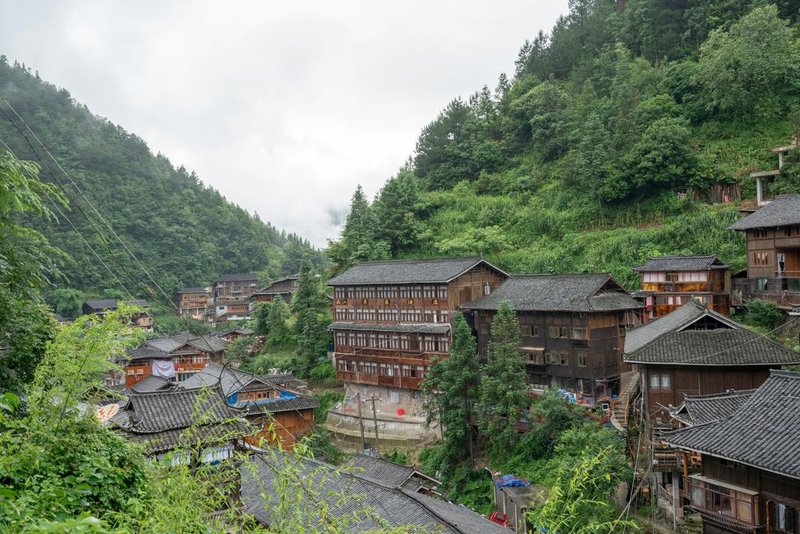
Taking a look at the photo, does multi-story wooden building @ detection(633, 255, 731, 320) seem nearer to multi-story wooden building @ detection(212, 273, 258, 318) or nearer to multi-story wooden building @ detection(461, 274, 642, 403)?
multi-story wooden building @ detection(461, 274, 642, 403)

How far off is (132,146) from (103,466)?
10271 cm

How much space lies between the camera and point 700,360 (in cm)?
1870

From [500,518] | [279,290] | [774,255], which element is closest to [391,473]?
[500,518]

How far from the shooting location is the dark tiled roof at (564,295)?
27609mm

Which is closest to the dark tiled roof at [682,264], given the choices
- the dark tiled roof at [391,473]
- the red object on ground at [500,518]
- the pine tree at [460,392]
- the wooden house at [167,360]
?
the pine tree at [460,392]

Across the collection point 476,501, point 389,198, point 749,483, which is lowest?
point 476,501

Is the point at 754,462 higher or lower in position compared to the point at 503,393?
higher

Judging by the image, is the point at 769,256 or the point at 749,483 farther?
the point at 769,256

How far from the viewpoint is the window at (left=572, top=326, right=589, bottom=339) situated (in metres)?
27.4

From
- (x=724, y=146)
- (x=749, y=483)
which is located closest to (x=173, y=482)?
(x=749, y=483)

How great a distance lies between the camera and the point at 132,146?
98.2m

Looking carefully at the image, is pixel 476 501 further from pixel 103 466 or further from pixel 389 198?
pixel 389 198

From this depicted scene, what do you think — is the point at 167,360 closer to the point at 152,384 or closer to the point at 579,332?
the point at 152,384

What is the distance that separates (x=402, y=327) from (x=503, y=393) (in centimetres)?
1062
